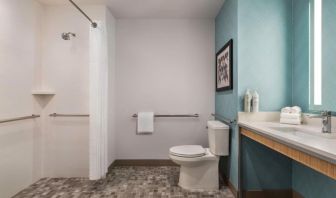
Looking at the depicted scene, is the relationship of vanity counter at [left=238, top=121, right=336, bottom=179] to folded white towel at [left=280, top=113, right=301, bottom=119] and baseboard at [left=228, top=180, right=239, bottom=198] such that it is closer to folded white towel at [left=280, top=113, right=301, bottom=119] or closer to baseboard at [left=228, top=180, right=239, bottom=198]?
folded white towel at [left=280, top=113, right=301, bottom=119]

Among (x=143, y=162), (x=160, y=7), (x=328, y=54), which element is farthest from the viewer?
(x=143, y=162)

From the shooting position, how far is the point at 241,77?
2.08m

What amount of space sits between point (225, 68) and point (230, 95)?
1.20 ft

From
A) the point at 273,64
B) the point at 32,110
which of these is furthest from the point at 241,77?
the point at 32,110

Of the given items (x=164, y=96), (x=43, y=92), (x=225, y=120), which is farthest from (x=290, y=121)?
(x=43, y=92)

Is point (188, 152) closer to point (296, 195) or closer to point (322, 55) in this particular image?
point (296, 195)

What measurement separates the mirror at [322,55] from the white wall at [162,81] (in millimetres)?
1428

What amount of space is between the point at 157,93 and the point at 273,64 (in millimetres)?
1644

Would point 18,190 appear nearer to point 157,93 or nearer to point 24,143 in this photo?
point 24,143

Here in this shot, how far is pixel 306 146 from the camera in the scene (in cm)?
104

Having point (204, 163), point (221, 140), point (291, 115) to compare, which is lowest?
point (204, 163)

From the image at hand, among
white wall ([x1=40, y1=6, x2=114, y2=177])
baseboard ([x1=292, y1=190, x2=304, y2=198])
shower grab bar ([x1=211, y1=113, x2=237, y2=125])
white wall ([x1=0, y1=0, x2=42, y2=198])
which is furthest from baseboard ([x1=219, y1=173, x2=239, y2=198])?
white wall ([x1=0, y1=0, x2=42, y2=198])

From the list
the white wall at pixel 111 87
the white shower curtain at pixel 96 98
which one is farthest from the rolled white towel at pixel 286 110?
the white wall at pixel 111 87

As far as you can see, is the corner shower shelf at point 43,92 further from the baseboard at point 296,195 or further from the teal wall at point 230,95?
the baseboard at point 296,195
